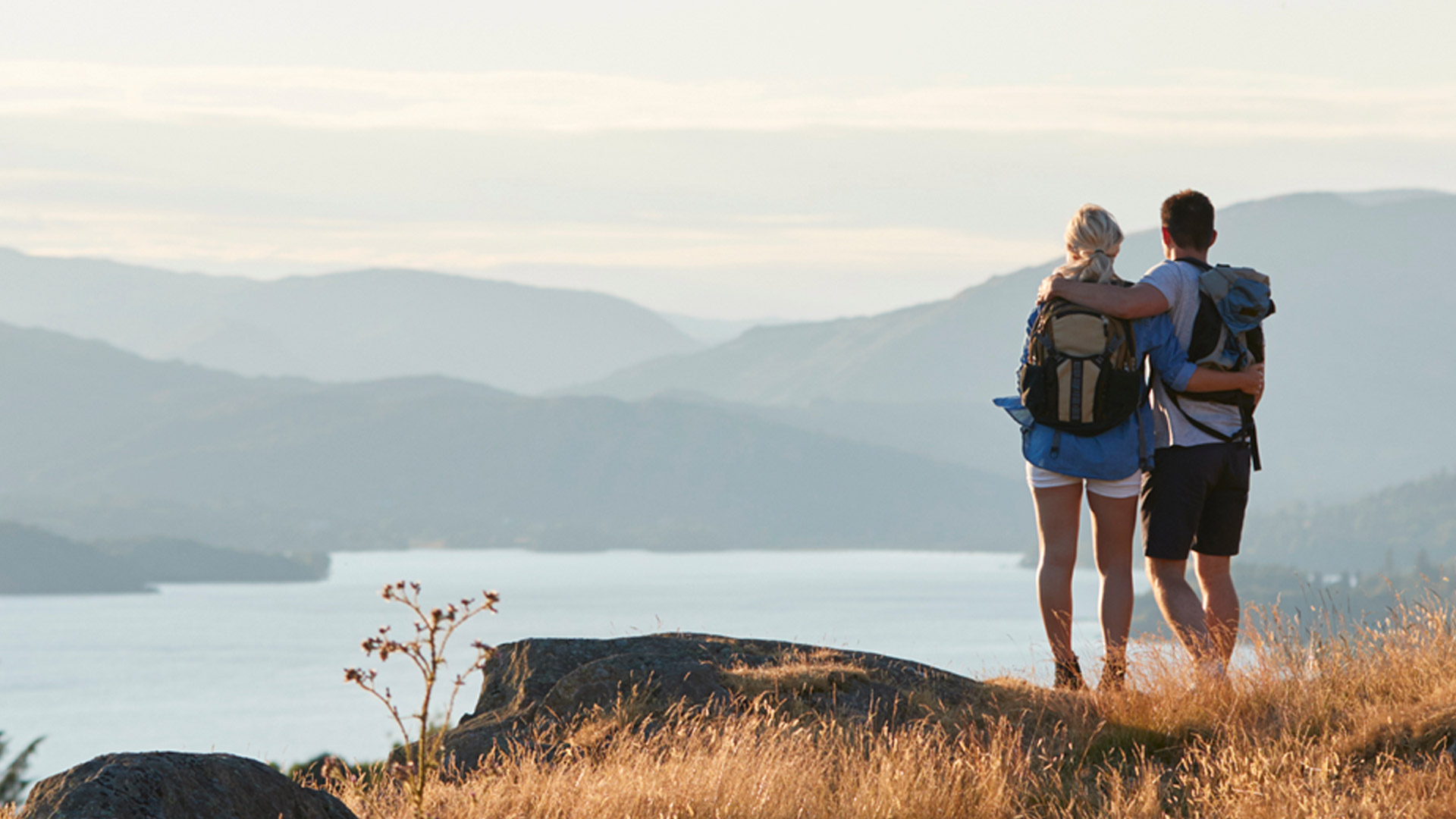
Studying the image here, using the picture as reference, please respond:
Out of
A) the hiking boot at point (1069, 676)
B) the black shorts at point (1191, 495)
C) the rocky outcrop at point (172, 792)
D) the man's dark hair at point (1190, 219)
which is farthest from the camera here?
the hiking boot at point (1069, 676)

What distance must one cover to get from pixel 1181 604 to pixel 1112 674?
0.39m

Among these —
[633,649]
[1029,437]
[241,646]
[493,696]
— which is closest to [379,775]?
[493,696]

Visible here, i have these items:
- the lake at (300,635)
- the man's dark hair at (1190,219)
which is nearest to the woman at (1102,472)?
the man's dark hair at (1190,219)

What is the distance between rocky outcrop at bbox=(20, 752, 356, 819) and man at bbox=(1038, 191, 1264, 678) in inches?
127

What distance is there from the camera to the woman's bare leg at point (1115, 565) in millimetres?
5320

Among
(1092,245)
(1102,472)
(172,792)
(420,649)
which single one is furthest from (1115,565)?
(172,792)

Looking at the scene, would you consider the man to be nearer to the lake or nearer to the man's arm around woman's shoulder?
the man's arm around woman's shoulder

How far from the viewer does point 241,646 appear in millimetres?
146875

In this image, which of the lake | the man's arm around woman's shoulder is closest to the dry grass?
the man's arm around woman's shoulder

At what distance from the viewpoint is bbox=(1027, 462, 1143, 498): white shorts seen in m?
5.29

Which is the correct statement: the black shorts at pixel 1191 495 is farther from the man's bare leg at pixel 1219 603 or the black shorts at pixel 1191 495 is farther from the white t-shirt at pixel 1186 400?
the man's bare leg at pixel 1219 603

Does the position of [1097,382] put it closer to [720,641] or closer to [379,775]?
[720,641]

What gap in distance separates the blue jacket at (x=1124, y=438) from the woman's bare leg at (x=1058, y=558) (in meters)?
0.16

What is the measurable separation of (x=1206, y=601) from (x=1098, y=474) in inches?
30.6
